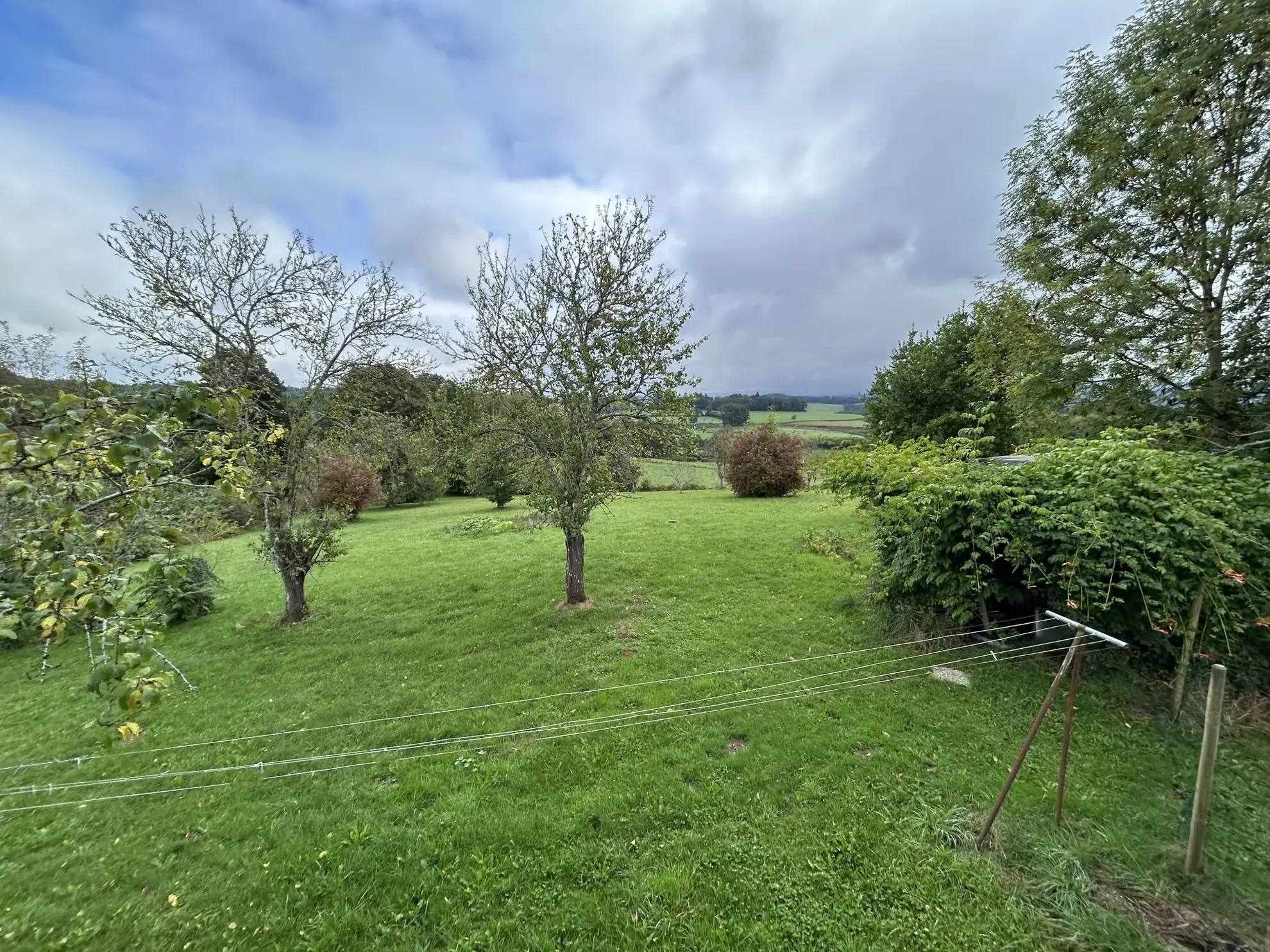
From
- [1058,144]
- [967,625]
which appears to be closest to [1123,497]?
[967,625]

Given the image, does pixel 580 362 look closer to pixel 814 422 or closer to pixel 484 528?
pixel 484 528

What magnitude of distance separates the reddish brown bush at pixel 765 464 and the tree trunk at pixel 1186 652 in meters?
18.0

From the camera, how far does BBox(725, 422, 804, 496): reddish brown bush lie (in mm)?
22328

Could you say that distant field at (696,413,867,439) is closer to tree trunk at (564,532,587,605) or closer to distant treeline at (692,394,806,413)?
distant treeline at (692,394,806,413)

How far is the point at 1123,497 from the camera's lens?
4875mm

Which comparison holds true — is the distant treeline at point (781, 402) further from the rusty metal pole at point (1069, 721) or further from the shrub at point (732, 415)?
the rusty metal pole at point (1069, 721)

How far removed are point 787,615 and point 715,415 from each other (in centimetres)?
2753

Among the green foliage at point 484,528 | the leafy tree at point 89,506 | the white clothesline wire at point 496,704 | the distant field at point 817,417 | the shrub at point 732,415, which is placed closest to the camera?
the leafy tree at point 89,506

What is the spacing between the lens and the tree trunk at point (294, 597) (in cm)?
870

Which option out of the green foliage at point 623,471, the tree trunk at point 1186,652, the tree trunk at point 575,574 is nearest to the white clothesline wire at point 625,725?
the tree trunk at point 1186,652

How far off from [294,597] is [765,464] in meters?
18.5

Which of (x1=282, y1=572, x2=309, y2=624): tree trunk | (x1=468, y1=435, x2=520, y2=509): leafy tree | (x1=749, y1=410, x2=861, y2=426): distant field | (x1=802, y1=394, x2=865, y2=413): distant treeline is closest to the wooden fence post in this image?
(x1=468, y1=435, x2=520, y2=509): leafy tree

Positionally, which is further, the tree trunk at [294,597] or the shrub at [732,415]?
the shrub at [732,415]

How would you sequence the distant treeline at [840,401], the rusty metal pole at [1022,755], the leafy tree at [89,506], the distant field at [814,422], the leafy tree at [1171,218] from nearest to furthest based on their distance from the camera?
1. the leafy tree at [89,506]
2. the rusty metal pole at [1022,755]
3. the leafy tree at [1171,218]
4. the distant field at [814,422]
5. the distant treeline at [840,401]
